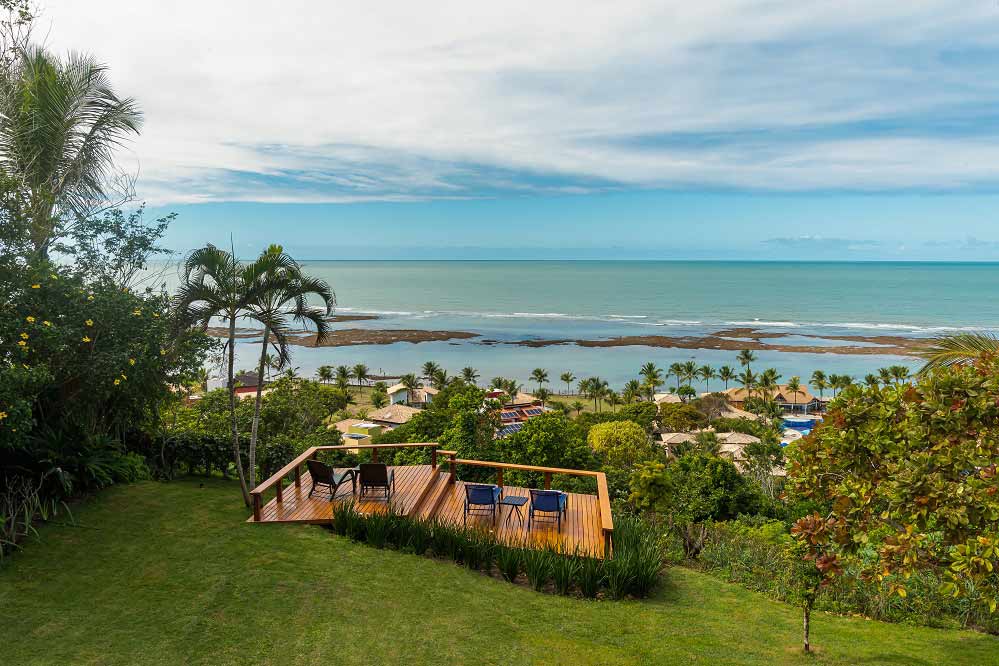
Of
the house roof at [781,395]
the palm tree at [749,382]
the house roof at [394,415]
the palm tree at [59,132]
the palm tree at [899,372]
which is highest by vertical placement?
the palm tree at [59,132]

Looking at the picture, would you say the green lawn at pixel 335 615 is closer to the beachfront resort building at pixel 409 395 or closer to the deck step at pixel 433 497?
the deck step at pixel 433 497

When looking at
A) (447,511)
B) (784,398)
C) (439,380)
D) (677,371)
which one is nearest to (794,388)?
(784,398)

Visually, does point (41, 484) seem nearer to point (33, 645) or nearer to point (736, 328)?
point (33, 645)

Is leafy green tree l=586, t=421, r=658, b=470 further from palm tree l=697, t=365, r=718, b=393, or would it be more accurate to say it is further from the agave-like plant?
palm tree l=697, t=365, r=718, b=393

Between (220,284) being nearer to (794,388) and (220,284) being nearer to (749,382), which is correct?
(794,388)

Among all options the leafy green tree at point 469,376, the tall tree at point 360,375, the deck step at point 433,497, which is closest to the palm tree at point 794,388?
the leafy green tree at point 469,376

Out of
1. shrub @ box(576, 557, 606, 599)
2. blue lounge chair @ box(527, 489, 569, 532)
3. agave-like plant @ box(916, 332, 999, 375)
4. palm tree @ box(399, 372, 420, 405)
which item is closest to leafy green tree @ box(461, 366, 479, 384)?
palm tree @ box(399, 372, 420, 405)

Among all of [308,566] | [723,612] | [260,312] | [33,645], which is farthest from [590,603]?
[260,312]
